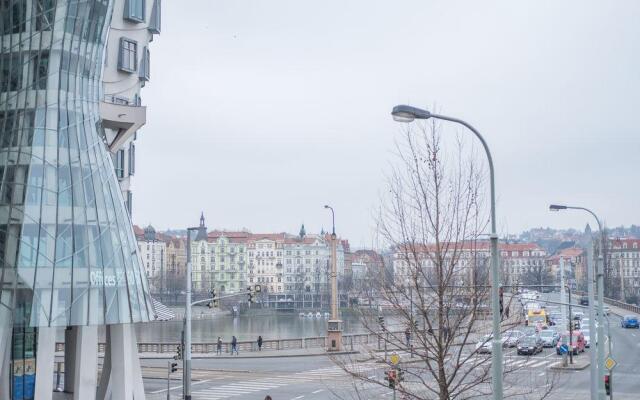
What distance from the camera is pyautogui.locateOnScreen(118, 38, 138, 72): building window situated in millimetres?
38438

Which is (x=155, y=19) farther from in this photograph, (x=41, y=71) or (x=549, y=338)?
(x=549, y=338)

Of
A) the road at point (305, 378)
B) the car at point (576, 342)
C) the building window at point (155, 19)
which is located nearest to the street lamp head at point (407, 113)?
the road at point (305, 378)

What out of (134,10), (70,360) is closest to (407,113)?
(70,360)

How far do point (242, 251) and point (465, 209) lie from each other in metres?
160

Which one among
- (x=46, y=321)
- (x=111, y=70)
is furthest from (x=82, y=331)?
(x=111, y=70)

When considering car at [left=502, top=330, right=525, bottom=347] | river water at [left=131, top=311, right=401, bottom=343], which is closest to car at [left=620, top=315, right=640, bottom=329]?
river water at [left=131, top=311, right=401, bottom=343]

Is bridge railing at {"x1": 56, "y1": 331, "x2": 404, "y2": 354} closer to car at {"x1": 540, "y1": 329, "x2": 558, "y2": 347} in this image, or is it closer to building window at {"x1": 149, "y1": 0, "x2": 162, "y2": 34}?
car at {"x1": 540, "y1": 329, "x2": 558, "y2": 347}

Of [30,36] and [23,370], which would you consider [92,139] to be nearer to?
[30,36]

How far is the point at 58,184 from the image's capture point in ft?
89.0

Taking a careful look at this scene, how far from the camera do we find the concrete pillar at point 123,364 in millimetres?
27578

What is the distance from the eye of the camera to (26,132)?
1077 inches

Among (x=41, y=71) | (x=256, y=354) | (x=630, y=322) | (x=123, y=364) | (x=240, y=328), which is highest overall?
(x=41, y=71)

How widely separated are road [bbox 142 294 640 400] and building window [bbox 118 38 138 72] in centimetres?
1445

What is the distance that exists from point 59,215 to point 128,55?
45.5ft
